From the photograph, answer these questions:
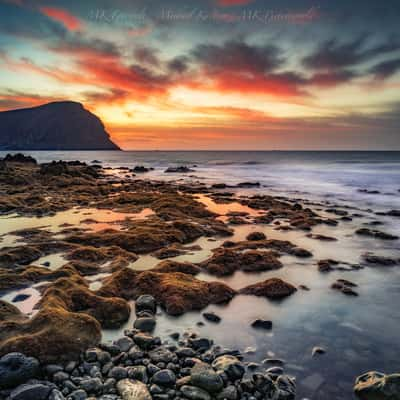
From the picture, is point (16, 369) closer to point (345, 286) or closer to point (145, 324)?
point (145, 324)

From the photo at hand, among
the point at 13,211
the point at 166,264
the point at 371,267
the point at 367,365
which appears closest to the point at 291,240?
the point at 371,267

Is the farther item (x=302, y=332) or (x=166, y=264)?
(x=166, y=264)

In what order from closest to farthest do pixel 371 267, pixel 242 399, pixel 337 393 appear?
pixel 242 399
pixel 337 393
pixel 371 267

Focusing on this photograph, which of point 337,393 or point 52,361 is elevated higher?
point 52,361

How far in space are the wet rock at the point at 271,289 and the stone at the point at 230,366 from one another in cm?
323

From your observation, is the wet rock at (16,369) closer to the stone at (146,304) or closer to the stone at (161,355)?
the stone at (161,355)

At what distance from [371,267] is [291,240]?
3.68 metres

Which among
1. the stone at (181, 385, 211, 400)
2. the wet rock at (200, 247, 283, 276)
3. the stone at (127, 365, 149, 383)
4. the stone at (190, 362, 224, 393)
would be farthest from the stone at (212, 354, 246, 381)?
the wet rock at (200, 247, 283, 276)

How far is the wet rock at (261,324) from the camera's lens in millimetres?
6953

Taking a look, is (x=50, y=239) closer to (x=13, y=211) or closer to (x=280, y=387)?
(x=13, y=211)

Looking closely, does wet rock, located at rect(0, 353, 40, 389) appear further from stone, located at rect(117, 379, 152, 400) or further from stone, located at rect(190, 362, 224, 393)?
stone, located at rect(190, 362, 224, 393)

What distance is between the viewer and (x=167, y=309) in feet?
24.7

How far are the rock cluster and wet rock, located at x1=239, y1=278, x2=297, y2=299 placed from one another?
9.65ft

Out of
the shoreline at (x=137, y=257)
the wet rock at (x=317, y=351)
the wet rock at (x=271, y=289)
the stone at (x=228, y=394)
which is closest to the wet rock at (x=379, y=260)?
the shoreline at (x=137, y=257)
